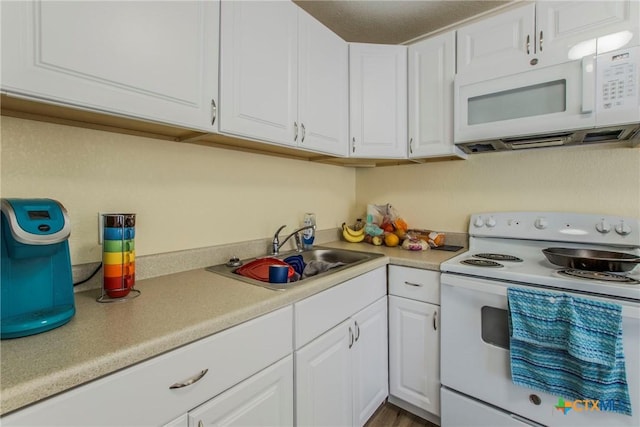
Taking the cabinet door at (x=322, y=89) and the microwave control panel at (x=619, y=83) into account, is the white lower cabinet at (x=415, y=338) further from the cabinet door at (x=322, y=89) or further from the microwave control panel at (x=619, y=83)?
the microwave control panel at (x=619, y=83)

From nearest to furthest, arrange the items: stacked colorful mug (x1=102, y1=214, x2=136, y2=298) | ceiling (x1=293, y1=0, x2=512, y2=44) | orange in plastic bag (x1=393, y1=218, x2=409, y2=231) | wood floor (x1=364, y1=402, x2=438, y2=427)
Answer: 1. stacked colorful mug (x1=102, y1=214, x2=136, y2=298)
2. wood floor (x1=364, y1=402, x2=438, y2=427)
3. ceiling (x1=293, y1=0, x2=512, y2=44)
4. orange in plastic bag (x1=393, y1=218, x2=409, y2=231)

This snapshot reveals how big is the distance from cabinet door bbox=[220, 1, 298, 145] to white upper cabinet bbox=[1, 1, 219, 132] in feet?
0.19

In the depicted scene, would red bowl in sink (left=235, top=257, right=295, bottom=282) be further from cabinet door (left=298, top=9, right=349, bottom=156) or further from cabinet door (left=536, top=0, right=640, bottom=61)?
cabinet door (left=536, top=0, right=640, bottom=61)

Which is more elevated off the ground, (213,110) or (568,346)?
(213,110)

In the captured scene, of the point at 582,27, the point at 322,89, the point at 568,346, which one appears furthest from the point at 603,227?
the point at 322,89

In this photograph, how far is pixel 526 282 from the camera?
1266 mm

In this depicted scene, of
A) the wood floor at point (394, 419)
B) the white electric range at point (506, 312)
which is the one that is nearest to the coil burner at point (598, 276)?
the white electric range at point (506, 312)

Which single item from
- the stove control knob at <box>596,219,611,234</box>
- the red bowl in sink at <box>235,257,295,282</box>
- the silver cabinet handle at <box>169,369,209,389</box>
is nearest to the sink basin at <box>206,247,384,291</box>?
the red bowl in sink at <box>235,257,295,282</box>

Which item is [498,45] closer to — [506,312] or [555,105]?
[555,105]

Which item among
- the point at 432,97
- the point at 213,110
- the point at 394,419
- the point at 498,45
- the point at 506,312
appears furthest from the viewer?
the point at 432,97

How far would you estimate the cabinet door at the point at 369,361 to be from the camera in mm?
1439

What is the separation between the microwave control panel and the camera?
1.21 m

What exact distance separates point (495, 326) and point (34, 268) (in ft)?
5.67

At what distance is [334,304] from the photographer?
1.27 metres
